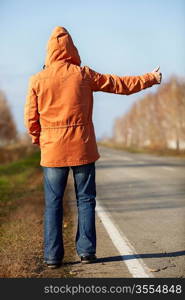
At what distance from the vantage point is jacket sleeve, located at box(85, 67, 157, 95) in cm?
580

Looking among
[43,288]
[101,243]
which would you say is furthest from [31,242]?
[43,288]

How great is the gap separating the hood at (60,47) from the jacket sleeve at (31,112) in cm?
31

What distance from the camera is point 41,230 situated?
307 inches

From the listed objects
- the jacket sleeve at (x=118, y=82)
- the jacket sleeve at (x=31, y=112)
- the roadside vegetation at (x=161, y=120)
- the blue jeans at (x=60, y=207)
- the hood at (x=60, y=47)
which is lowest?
the roadside vegetation at (x=161, y=120)

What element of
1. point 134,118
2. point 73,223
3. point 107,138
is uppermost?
point 73,223

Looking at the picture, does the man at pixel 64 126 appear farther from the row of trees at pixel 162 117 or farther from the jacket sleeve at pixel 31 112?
the row of trees at pixel 162 117

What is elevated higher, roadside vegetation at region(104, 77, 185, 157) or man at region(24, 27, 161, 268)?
man at region(24, 27, 161, 268)

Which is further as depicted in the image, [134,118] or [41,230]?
[134,118]

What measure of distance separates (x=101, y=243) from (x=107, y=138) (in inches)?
6330

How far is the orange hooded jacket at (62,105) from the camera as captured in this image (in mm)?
5664

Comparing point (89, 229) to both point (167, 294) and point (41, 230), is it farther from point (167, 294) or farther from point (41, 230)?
point (41, 230)

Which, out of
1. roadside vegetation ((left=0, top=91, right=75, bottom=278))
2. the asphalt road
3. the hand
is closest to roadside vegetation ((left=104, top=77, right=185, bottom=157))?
the asphalt road

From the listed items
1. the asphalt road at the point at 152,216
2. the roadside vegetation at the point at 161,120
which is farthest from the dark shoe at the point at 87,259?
the roadside vegetation at the point at 161,120

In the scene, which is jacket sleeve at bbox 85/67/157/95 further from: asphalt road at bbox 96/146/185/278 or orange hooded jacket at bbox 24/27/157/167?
asphalt road at bbox 96/146/185/278
